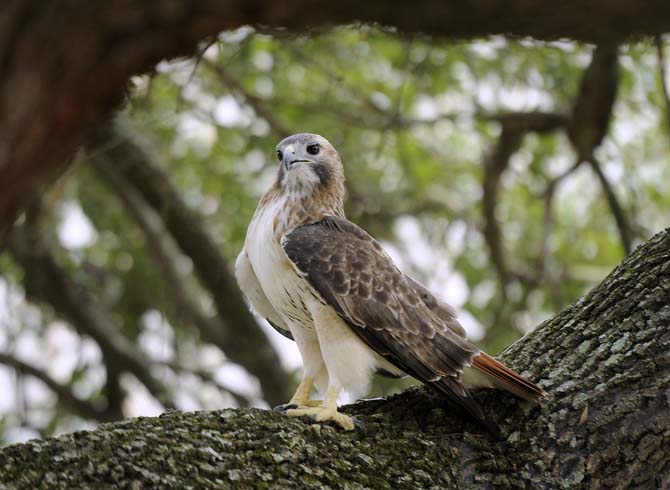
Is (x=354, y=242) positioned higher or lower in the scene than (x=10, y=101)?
higher

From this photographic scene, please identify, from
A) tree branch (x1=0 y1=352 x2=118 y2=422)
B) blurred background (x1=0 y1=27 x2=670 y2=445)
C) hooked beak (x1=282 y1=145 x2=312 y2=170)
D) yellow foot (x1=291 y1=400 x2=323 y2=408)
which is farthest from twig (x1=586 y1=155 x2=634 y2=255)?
tree branch (x1=0 y1=352 x2=118 y2=422)

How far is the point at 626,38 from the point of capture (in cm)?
173

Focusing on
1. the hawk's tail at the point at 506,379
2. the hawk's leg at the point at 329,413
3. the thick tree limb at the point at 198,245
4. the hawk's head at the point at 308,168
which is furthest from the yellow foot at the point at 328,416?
the thick tree limb at the point at 198,245

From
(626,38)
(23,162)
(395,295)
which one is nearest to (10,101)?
(23,162)

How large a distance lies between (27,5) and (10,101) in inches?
5.9

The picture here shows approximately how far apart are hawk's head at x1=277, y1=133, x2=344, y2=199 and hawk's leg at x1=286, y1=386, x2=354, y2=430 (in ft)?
4.14

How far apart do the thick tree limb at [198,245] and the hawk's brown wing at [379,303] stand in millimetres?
2601

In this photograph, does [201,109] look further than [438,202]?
No

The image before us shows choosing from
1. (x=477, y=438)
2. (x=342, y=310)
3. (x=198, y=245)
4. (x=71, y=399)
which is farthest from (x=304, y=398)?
(x=71, y=399)

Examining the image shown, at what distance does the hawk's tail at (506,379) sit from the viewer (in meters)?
3.41

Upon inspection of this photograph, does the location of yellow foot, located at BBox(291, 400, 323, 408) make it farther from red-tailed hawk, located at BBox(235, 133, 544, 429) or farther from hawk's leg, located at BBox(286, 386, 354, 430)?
hawk's leg, located at BBox(286, 386, 354, 430)

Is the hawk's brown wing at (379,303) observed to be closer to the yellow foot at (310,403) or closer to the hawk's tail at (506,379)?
the hawk's tail at (506,379)

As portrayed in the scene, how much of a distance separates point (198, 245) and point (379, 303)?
3.12m

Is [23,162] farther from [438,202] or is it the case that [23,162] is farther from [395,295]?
[438,202]
